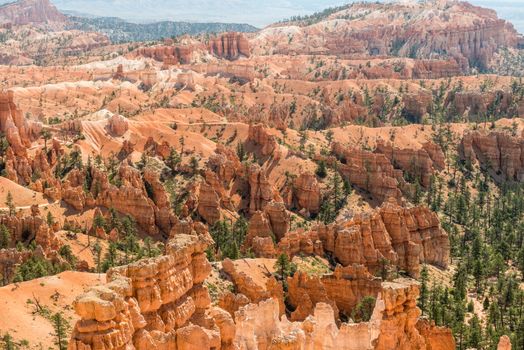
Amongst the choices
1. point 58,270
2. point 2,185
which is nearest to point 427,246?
point 58,270

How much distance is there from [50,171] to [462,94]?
4402 inches

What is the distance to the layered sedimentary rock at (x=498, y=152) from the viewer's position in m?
132

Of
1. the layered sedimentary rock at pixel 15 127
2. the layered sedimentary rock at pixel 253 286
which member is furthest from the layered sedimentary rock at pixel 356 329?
the layered sedimentary rock at pixel 15 127

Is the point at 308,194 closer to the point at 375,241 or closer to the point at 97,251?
the point at 375,241

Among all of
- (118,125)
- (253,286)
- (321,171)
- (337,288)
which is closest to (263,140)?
(321,171)

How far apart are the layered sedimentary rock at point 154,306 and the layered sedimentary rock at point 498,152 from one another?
317ft

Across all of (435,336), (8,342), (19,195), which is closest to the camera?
(8,342)

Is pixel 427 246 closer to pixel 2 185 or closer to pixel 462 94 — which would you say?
pixel 2 185

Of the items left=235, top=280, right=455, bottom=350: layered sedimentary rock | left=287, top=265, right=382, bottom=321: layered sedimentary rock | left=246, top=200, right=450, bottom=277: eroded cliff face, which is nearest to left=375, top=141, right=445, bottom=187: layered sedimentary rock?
left=246, top=200, right=450, bottom=277: eroded cliff face

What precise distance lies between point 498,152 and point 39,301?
96.9m

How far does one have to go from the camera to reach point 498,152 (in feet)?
439

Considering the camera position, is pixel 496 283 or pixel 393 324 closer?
pixel 393 324

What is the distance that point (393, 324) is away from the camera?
38156 millimetres

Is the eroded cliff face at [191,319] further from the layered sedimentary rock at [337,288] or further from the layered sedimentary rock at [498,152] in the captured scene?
the layered sedimentary rock at [498,152]
